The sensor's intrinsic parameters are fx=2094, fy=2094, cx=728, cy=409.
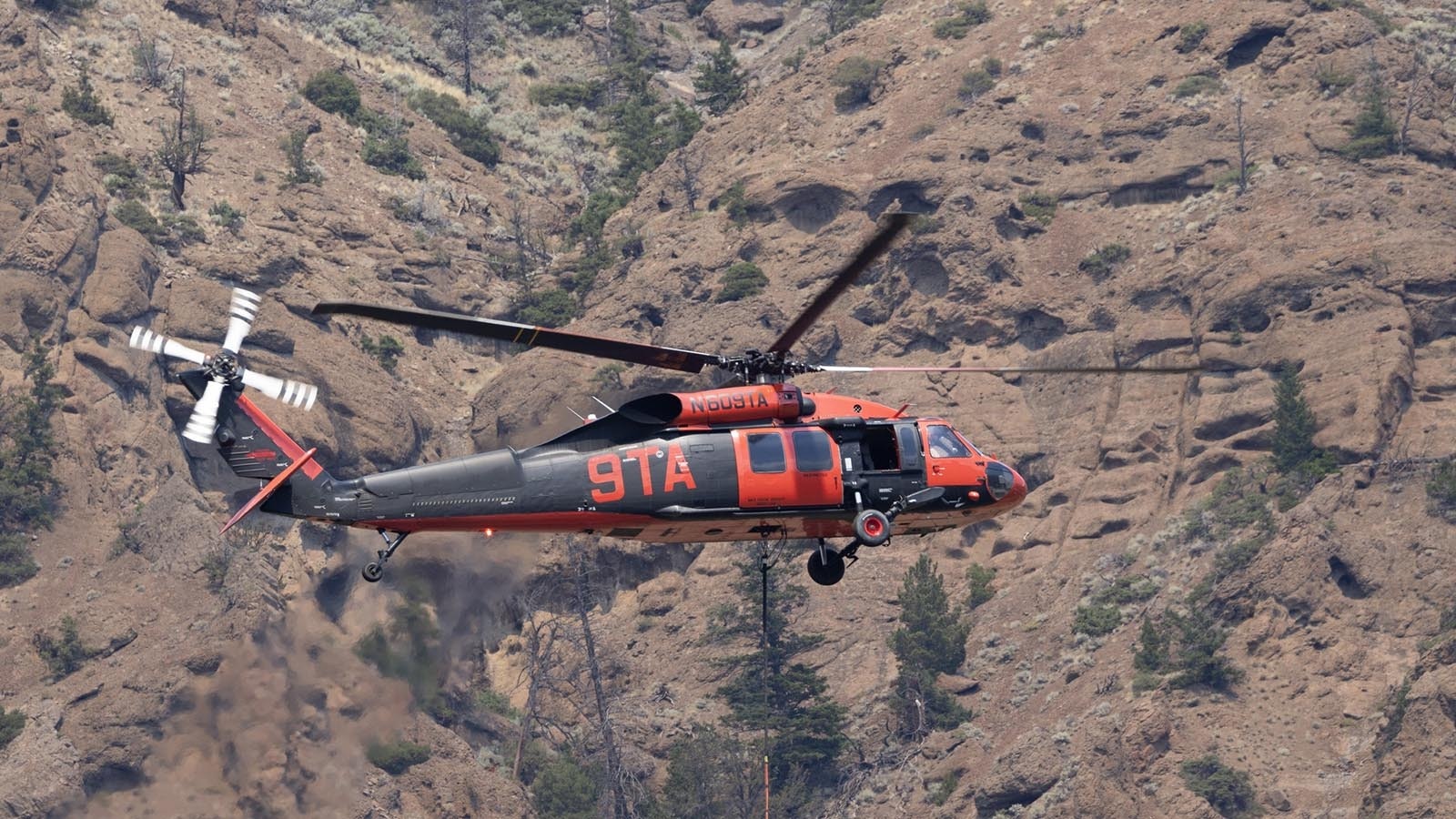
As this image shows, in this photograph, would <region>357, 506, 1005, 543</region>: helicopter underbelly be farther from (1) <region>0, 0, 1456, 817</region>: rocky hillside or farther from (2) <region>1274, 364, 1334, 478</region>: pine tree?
(2) <region>1274, 364, 1334, 478</region>: pine tree

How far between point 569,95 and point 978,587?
4557 cm

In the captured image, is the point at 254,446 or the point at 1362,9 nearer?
the point at 254,446

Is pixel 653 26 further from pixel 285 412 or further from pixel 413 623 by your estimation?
pixel 413 623

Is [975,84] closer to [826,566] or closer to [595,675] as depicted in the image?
[595,675]

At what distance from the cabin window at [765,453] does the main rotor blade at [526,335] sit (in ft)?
4.56

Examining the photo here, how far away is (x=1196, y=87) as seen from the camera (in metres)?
81.1

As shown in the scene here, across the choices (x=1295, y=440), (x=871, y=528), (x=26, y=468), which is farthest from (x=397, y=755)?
(x=871, y=528)

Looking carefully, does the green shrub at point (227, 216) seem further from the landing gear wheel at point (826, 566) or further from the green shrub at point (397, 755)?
→ the landing gear wheel at point (826, 566)

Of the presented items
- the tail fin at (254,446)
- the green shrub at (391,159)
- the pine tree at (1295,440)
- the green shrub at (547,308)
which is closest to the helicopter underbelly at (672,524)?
the tail fin at (254,446)

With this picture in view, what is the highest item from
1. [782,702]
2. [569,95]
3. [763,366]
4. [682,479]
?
[569,95]

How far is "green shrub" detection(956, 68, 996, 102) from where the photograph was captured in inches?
3332

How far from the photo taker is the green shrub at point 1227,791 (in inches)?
2331

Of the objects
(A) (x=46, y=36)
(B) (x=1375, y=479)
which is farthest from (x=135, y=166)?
(B) (x=1375, y=479)

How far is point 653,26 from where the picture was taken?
114 meters
